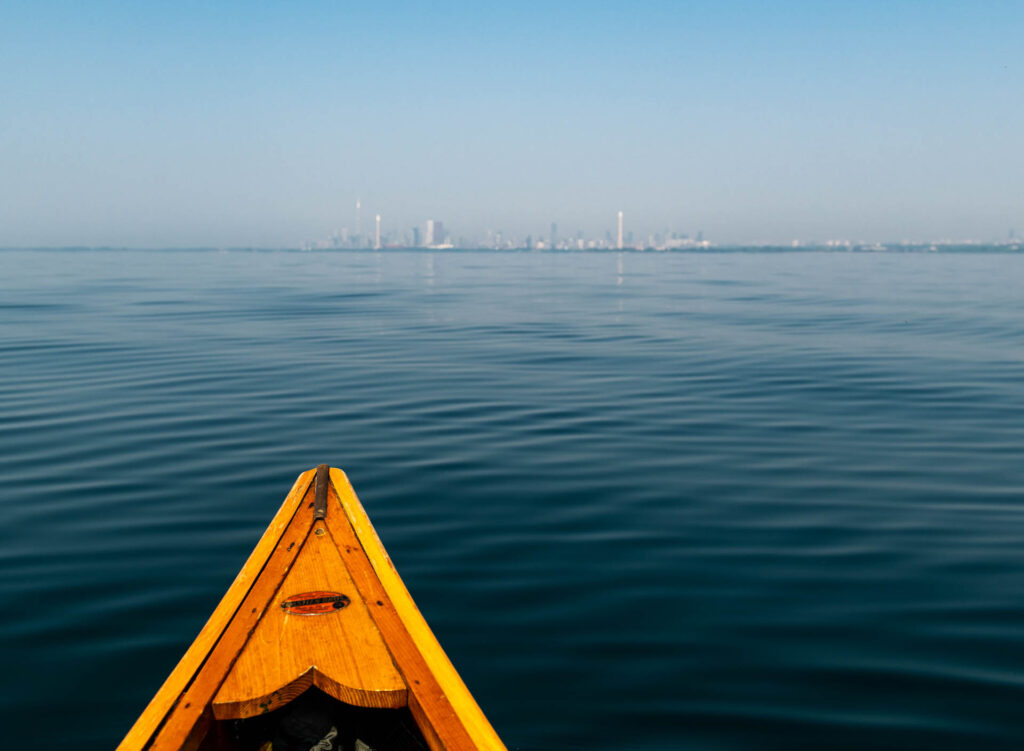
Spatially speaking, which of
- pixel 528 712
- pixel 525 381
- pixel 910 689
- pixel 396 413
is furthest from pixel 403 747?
pixel 525 381

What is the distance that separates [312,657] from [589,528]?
3596 mm

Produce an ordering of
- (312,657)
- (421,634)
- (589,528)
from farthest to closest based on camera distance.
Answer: (589,528) → (421,634) → (312,657)

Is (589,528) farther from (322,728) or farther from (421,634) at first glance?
(322,728)

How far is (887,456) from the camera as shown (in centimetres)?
934

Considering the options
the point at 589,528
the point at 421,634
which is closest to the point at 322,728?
the point at 421,634

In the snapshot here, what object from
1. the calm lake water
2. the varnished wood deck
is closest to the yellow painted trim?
the varnished wood deck

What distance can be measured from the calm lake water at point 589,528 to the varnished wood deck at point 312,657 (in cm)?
77

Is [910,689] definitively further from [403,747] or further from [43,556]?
[43,556]

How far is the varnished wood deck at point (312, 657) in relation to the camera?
3.21 m

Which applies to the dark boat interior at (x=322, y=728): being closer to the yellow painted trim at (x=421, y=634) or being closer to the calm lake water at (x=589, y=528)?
the yellow painted trim at (x=421, y=634)

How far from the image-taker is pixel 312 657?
3.68 metres

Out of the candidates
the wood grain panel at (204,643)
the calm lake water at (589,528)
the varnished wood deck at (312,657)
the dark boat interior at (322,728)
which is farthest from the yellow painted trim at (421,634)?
the calm lake water at (589,528)

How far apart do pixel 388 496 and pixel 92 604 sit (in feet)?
9.36

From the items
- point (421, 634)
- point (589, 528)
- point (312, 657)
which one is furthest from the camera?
point (589, 528)
